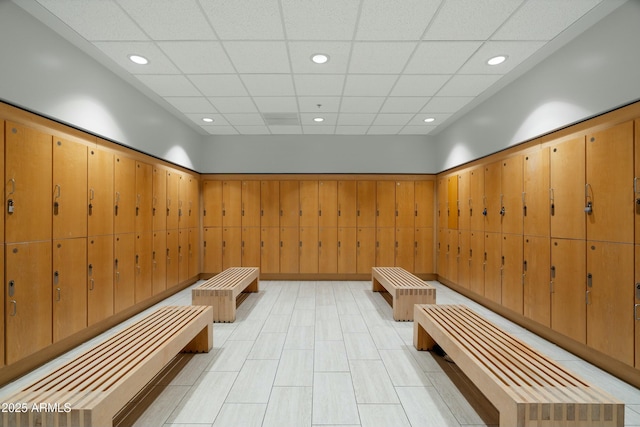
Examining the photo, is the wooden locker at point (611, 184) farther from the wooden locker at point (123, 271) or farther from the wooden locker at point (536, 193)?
the wooden locker at point (123, 271)

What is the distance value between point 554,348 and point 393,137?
15.1ft

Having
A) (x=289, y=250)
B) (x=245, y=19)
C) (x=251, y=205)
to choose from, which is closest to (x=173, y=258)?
(x=251, y=205)

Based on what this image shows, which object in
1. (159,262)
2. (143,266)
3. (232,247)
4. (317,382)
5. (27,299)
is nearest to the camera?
(317,382)

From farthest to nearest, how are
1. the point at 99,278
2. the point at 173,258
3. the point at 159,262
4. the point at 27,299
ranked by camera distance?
1. the point at 173,258
2. the point at 159,262
3. the point at 99,278
4. the point at 27,299

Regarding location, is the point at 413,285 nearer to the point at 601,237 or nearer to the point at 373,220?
the point at 601,237

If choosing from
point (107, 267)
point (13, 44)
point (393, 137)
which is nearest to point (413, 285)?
point (393, 137)

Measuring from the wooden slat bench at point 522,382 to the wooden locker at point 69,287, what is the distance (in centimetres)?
361

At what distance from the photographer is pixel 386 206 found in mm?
6184

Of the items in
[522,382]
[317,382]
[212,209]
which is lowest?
[317,382]

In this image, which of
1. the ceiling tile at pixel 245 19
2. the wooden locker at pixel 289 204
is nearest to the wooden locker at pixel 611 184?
the ceiling tile at pixel 245 19

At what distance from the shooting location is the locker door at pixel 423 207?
6203 mm

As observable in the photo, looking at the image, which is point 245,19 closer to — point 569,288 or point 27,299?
point 27,299

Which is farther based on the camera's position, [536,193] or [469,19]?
[536,193]

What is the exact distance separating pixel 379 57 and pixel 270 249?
4.36 metres
